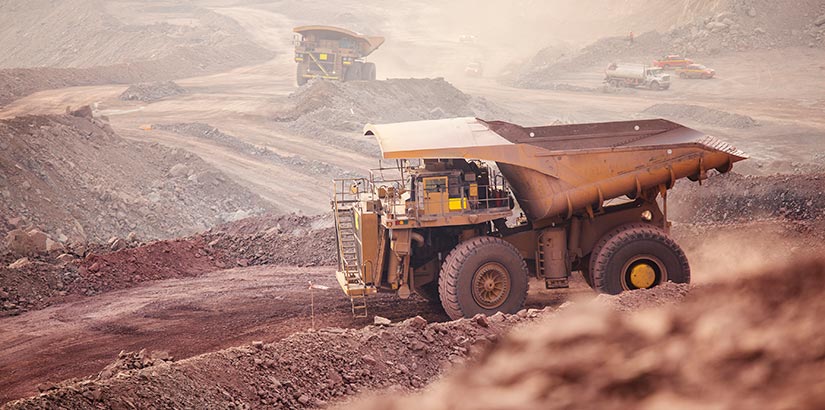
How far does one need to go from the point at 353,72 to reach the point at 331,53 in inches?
58.2

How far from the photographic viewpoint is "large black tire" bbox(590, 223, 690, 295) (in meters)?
14.2

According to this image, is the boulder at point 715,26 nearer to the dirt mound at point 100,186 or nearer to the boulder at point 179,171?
the dirt mound at point 100,186

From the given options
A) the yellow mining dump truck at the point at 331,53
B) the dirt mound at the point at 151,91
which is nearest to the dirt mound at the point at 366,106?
the yellow mining dump truck at the point at 331,53

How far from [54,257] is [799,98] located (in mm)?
37798

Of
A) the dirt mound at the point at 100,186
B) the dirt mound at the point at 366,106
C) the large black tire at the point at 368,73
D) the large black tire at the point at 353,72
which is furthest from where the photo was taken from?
the large black tire at the point at 368,73

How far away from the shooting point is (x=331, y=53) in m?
46.5

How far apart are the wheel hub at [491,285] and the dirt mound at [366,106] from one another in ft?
72.4

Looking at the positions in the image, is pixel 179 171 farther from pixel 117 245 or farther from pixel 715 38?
pixel 715 38

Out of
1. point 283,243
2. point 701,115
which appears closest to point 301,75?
point 701,115

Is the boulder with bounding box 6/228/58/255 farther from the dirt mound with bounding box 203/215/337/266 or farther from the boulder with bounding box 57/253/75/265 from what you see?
the dirt mound with bounding box 203/215/337/266

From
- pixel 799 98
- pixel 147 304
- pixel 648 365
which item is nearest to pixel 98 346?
pixel 147 304

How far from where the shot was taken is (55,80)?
154 ft

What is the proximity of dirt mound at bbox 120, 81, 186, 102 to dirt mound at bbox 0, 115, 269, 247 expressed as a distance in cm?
1373

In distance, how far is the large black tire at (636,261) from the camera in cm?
1420
